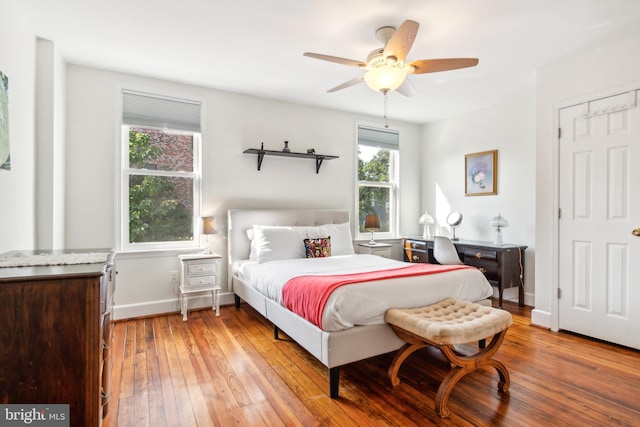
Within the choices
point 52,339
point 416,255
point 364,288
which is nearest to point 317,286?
point 364,288

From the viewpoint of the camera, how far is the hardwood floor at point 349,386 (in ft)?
6.09

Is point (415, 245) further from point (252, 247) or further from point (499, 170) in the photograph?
point (252, 247)

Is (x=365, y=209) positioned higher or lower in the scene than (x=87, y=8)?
lower

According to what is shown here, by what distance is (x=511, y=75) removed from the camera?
3.49 meters

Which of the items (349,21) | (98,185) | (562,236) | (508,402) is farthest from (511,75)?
(98,185)

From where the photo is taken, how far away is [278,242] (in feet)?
12.0

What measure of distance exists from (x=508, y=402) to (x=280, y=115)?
373cm

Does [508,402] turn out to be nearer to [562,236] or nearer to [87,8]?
[562,236]

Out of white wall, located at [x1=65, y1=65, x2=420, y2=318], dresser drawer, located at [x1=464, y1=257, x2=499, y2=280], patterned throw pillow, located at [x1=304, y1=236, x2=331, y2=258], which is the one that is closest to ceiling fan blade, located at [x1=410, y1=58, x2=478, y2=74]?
patterned throw pillow, located at [x1=304, y1=236, x2=331, y2=258]

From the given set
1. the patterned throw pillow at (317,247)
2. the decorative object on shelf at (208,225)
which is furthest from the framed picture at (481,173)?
the decorative object on shelf at (208,225)

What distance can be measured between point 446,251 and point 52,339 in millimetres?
3552

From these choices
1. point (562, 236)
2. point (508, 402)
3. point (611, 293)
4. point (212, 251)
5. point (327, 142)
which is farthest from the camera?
point (327, 142)

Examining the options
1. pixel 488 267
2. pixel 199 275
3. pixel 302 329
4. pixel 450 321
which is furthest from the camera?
pixel 488 267

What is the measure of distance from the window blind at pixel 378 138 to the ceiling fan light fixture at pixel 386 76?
2.52m
